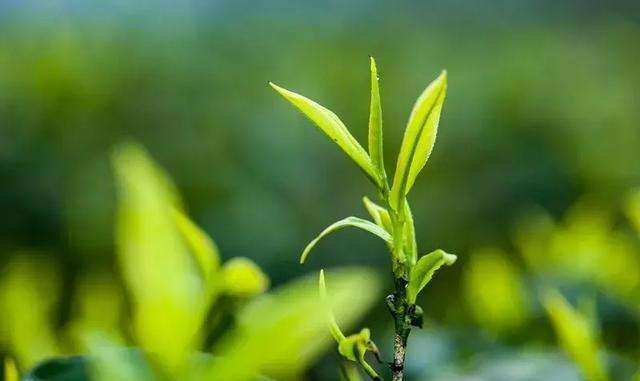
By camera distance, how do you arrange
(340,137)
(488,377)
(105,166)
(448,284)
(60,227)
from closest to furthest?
(340,137), (488,377), (448,284), (60,227), (105,166)

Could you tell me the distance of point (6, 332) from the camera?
30.2 inches

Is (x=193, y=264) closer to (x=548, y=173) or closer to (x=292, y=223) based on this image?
(x=292, y=223)

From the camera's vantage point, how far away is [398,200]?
1.38 feet

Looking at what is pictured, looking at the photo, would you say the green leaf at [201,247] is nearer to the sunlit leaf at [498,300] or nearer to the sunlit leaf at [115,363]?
the sunlit leaf at [115,363]

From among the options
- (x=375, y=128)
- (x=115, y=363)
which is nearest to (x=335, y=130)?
(x=375, y=128)

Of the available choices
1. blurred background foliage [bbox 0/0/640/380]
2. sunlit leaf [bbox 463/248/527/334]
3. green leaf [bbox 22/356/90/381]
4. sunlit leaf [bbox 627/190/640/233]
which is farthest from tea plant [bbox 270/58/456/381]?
blurred background foliage [bbox 0/0/640/380]

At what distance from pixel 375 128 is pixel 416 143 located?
0.07ft

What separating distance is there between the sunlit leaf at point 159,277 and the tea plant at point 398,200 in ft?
0.21

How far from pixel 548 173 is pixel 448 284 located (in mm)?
562

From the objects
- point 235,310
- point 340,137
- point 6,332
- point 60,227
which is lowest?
point 60,227

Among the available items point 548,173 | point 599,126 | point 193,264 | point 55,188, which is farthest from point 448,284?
point 193,264

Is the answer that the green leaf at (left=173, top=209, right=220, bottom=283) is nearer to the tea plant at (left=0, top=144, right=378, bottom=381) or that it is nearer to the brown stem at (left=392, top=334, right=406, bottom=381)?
the tea plant at (left=0, top=144, right=378, bottom=381)

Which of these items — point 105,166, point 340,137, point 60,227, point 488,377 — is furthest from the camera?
point 105,166

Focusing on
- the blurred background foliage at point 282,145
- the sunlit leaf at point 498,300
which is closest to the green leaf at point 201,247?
the sunlit leaf at point 498,300
